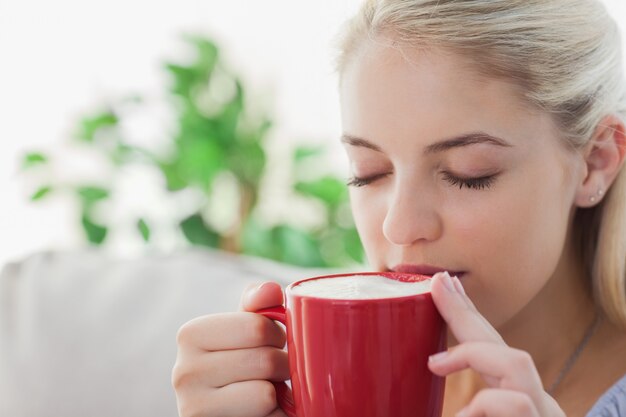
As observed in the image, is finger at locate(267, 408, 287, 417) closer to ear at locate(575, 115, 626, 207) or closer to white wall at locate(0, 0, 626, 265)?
ear at locate(575, 115, 626, 207)

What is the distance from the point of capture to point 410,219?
0.99 m

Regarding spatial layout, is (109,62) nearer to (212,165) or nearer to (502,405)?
(212,165)

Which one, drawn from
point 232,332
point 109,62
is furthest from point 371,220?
point 109,62

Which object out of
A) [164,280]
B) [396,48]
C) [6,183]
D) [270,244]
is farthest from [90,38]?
[396,48]

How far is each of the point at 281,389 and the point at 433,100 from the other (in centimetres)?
42

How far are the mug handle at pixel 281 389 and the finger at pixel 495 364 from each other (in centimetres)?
20

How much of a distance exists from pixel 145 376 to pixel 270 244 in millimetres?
1213

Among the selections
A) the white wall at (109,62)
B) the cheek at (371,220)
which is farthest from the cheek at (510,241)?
the white wall at (109,62)

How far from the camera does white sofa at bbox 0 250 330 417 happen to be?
1498mm

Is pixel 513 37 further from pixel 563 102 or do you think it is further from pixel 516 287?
pixel 516 287

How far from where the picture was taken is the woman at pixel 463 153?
94cm

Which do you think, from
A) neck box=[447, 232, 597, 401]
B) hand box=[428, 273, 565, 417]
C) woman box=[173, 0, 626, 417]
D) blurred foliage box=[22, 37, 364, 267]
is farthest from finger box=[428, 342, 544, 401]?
blurred foliage box=[22, 37, 364, 267]

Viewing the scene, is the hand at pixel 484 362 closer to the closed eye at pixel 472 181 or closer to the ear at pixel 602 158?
the closed eye at pixel 472 181

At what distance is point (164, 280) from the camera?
63.7 inches
